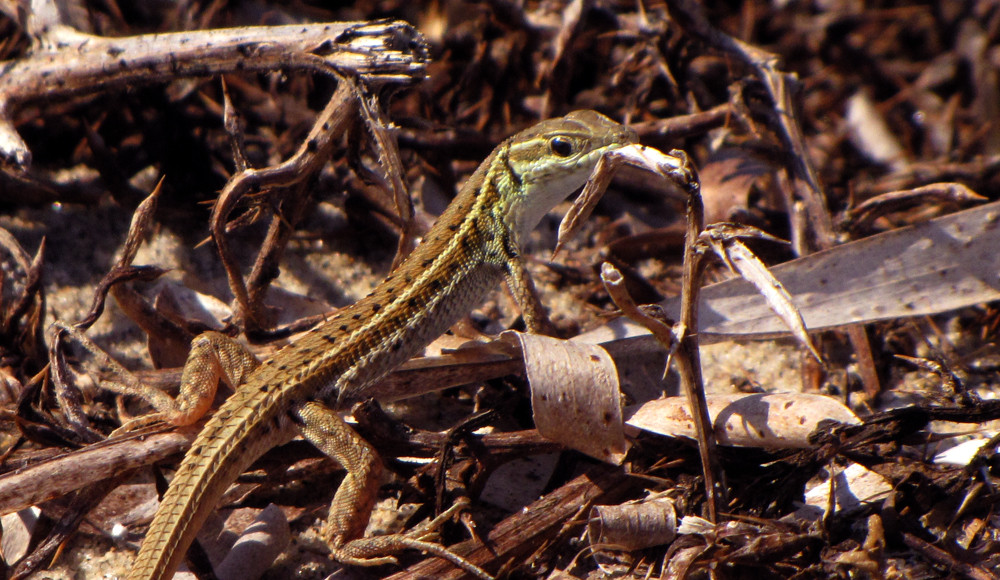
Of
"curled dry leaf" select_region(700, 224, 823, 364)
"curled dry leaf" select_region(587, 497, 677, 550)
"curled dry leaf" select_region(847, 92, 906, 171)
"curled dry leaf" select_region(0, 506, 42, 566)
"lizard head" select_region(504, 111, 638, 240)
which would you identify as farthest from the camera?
"curled dry leaf" select_region(847, 92, 906, 171)

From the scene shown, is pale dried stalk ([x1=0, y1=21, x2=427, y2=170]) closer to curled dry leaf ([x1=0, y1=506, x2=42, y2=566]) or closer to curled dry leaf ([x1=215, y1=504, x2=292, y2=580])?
curled dry leaf ([x1=0, y1=506, x2=42, y2=566])

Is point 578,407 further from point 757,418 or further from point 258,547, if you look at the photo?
point 258,547

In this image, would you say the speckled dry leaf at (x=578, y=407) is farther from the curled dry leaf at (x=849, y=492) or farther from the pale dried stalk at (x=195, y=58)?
the pale dried stalk at (x=195, y=58)

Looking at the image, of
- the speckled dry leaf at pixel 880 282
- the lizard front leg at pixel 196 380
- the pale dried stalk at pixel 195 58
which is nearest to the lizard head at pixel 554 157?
the pale dried stalk at pixel 195 58

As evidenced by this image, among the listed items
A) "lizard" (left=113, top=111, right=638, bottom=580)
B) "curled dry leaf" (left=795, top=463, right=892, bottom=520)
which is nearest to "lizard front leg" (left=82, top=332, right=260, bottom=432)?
"lizard" (left=113, top=111, right=638, bottom=580)

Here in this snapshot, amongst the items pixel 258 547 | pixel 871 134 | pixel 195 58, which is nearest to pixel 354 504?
pixel 258 547

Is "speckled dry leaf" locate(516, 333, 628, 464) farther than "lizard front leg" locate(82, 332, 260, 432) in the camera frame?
No

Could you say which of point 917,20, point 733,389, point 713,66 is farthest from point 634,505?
point 917,20
